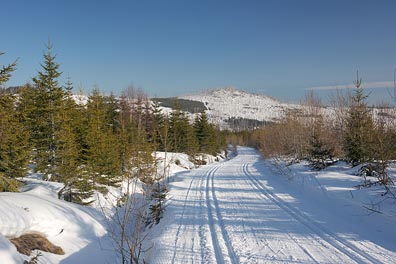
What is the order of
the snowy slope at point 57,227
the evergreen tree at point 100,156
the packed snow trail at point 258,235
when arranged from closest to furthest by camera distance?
the packed snow trail at point 258,235 → the snowy slope at point 57,227 → the evergreen tree at point 100,156

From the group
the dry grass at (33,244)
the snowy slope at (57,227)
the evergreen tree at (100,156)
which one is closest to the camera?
the dry grass at (33,244)

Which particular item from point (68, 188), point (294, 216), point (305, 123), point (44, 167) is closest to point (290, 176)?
point (294, 216)

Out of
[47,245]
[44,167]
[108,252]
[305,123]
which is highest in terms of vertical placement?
[305,123]

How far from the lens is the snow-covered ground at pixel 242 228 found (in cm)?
661

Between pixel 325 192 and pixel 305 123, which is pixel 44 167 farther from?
pixel 305 123

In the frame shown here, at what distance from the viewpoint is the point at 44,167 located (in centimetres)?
1627

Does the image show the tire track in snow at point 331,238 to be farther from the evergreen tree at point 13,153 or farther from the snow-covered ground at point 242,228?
the evergreen tree at point 13,153

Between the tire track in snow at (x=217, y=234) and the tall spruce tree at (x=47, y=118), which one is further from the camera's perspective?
the tall spruce tree at (x=47, y=118)

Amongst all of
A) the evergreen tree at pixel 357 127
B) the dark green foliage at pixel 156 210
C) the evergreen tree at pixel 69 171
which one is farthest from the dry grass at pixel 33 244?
the evergreen tree at pixel 357 127

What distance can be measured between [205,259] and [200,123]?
42860 mm

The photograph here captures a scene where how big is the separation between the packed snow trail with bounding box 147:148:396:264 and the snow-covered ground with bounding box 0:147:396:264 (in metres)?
0.02

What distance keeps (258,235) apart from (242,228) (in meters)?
0.76

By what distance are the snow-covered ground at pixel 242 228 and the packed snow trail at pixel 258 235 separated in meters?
0.02

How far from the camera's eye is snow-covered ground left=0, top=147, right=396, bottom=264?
661 centimetres
